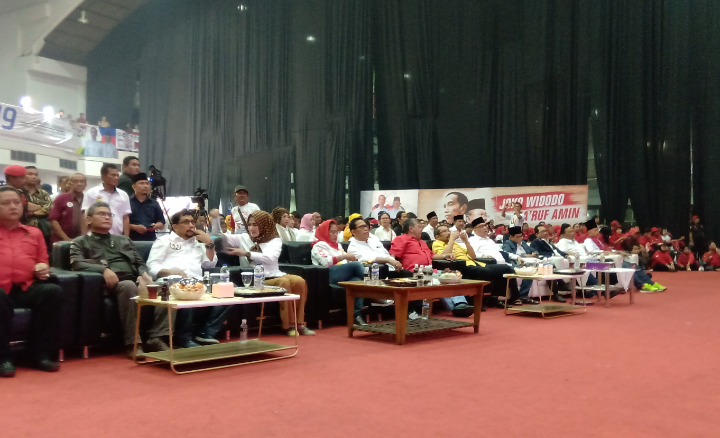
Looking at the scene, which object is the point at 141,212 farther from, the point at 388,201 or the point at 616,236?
the point at 616,236

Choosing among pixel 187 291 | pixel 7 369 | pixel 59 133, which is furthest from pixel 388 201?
pixel 7 369

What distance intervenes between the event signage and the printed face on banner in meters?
6.42

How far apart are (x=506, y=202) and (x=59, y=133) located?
9341mm

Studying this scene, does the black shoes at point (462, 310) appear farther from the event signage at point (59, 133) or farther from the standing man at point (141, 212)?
the event signage at point (59, 133)

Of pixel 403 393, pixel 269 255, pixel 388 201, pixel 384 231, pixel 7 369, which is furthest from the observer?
pixel 388 201

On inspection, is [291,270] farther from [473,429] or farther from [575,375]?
[473,429]

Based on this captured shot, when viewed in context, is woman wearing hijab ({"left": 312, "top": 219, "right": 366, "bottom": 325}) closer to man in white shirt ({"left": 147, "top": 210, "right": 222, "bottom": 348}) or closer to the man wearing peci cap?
man in white shirt ({"left": 147, "top": 210, "right": 222, "bottom": 348})

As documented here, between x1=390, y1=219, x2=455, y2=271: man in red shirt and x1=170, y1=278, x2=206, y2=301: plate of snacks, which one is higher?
x1=390, y1=219, x2=455, y2=271: man in red shirt

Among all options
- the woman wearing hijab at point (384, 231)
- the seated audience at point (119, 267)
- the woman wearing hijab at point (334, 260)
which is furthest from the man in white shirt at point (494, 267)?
the seated audience at point (119, 267)

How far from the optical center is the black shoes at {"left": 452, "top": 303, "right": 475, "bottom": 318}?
20.0 feet

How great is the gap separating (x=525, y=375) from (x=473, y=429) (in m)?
1.10

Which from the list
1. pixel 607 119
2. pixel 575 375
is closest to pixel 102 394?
pixel 575 375

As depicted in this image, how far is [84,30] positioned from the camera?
1712 cm

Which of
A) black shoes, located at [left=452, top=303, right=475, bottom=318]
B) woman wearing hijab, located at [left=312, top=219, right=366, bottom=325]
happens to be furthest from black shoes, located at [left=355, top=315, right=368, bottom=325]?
black shoes, located at [left=452, top=303, right=475, bottom=318]
